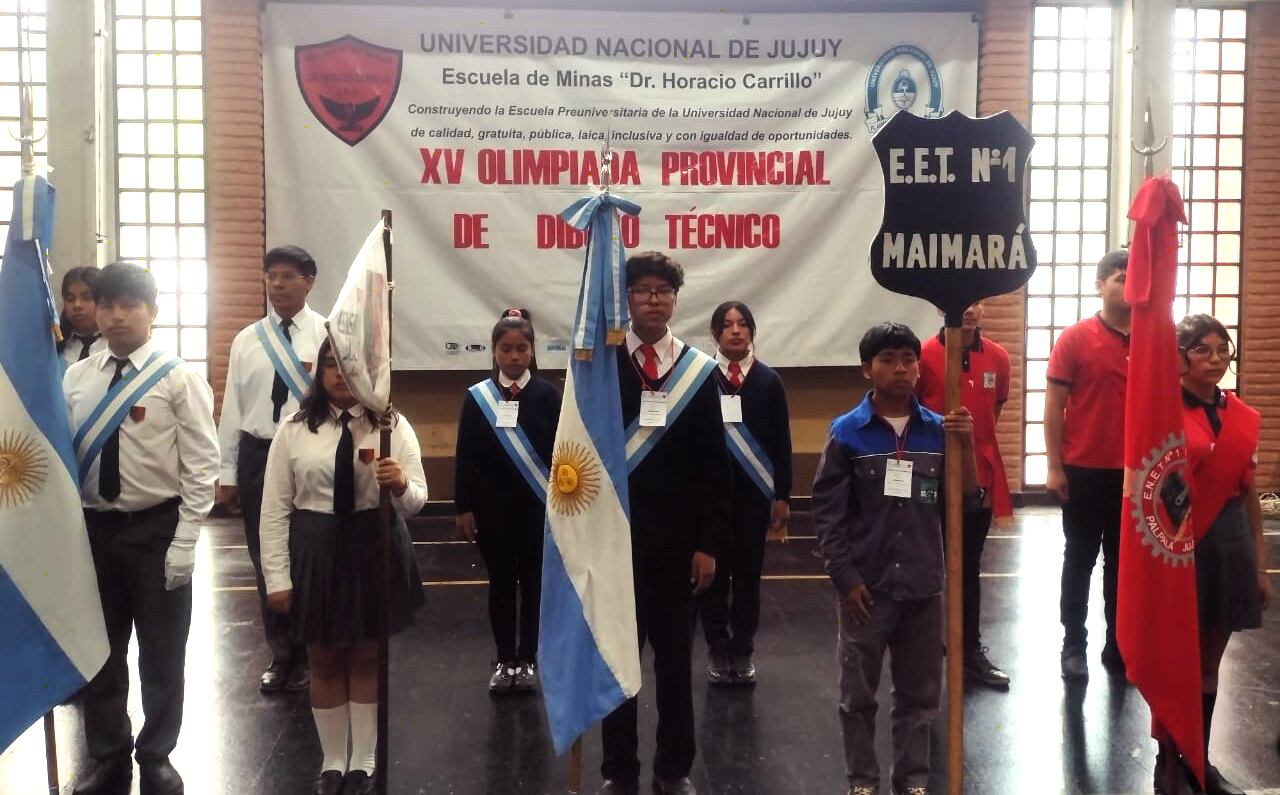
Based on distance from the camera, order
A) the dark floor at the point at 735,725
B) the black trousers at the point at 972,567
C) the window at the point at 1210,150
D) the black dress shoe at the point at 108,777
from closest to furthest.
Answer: the black dress shoe at the point at 108,777, the dark floor at the point at 735,725, the black trousers at the point at 972,567, the window at the point at 1210,150

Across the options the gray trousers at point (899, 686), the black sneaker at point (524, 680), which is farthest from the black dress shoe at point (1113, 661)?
the black sneaker at point (524, 680)

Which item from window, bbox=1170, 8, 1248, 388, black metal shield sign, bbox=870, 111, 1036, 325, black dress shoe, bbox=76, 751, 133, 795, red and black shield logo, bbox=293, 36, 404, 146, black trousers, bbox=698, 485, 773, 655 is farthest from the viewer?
window, bbox=1170, 8, 1248, 388

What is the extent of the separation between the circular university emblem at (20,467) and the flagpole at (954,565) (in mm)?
2442

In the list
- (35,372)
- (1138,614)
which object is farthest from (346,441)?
(1138,614)

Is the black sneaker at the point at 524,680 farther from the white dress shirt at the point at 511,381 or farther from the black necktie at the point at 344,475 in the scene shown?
the black necktie at the point at 344,475

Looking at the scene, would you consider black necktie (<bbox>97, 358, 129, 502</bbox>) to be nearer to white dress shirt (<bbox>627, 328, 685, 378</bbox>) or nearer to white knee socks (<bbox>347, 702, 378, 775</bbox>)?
white knee socks (<bbox>347, 702, 378, 775</bbox>)

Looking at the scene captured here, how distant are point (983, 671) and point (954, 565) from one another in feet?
6.27

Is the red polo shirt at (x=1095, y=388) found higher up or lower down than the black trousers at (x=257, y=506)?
higher up

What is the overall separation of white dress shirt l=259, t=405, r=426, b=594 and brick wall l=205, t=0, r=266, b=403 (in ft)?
16.6

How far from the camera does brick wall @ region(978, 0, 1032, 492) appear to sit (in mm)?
8078

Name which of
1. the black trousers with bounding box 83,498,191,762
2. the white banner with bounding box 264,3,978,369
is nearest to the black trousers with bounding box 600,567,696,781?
the black trousers with bounding box 83,498,191,762

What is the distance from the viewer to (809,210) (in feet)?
26.3

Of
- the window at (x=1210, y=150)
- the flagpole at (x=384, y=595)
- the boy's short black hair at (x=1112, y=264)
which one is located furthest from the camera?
the window at (x=1210, y=150)

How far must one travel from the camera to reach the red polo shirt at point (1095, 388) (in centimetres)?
427
